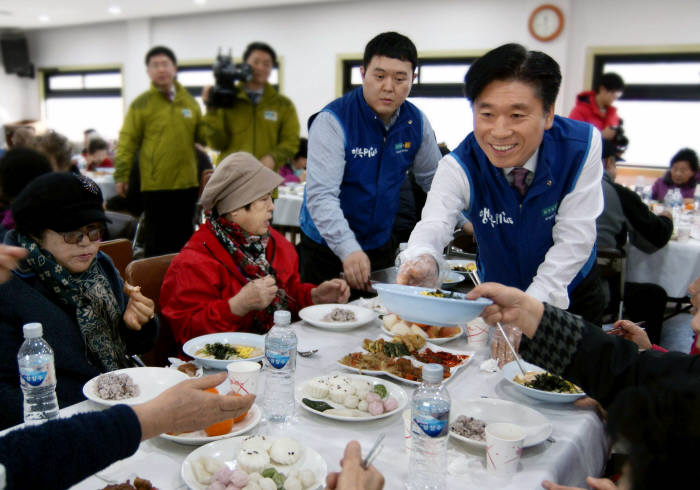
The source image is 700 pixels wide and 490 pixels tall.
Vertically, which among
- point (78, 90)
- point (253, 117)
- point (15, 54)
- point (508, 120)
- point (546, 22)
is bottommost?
point (508, 120)

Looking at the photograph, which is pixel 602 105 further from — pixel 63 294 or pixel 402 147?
pixel 63 294

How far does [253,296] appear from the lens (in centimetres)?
182

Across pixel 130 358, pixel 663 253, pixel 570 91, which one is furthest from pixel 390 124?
pixel 570 91

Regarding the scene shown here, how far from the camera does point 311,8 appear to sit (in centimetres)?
888

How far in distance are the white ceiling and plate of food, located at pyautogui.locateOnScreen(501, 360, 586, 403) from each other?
8077 millimetres

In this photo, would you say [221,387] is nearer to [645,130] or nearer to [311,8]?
[645,130]

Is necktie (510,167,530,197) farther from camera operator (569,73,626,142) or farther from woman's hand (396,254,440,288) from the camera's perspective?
camera operator (569,73,626,142)

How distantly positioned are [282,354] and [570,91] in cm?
699

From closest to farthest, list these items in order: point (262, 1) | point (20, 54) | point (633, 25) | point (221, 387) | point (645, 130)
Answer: point (221, 387) < point (633, 25) < point (645, 130) < point (262, 1) < point (20, 54)

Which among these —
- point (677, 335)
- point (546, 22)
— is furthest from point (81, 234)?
point (546, 22)

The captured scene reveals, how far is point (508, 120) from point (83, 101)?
12.4m

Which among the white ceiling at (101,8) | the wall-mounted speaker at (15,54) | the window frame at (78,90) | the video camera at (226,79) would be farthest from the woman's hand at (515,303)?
the wall-mounted speaker at (15,54)

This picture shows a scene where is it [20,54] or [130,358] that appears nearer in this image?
[130,358]

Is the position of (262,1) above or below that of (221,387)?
above
